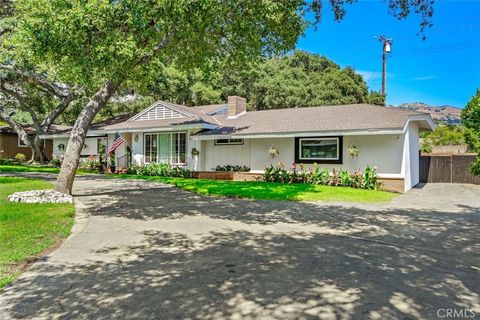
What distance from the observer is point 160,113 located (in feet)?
78.9

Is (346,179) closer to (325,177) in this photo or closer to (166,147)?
(325,177)

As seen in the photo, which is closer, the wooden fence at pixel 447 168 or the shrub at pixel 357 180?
the shrub at pixel 357 180

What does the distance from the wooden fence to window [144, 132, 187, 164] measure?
→ 14.0 m

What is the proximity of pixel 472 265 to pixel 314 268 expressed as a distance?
2.33 m

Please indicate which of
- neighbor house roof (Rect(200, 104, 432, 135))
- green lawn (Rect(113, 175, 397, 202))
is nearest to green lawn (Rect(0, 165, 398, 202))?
green lawn (Rect(113, 175, 397, 202))

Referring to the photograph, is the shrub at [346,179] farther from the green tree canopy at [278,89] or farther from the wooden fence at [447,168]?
the green tree canopy at [278,89]

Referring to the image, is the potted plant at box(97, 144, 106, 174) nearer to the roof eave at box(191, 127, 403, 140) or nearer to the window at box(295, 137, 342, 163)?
the roof eave at box(191, 127, 403, 140)

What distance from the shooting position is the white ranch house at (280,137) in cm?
1625

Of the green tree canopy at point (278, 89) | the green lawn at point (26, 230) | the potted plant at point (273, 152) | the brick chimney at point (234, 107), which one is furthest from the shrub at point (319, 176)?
the green tree canopy at point (278, 89)

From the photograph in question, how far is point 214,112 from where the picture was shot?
24953mm

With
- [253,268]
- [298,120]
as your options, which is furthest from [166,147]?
[253,268]

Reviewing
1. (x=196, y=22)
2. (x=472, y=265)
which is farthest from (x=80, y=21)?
(x=472, y=265)

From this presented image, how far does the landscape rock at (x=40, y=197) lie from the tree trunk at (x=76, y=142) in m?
0.46

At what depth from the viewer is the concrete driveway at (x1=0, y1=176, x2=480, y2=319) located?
12.2ft
